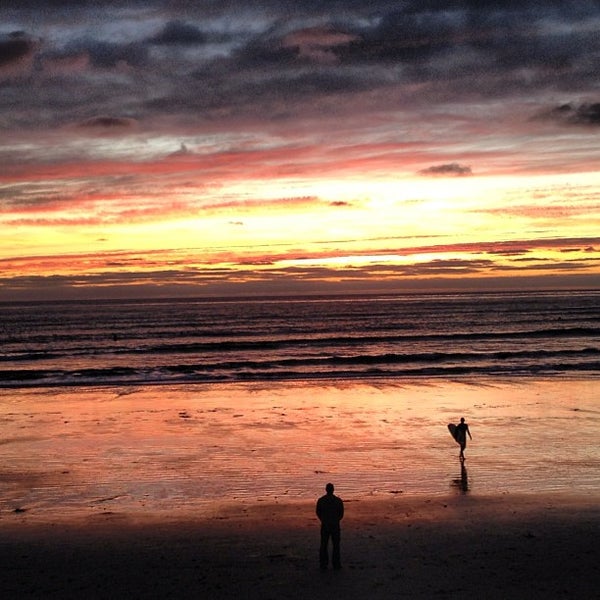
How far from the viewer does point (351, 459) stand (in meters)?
20.4

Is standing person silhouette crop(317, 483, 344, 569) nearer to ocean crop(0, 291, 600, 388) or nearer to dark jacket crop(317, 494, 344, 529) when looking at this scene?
dark jacket crop(317, 494, 344, 529)

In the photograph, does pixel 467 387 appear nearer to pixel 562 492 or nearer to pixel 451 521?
pixel 562 492

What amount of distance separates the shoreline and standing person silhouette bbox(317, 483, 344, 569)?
0.26 metres

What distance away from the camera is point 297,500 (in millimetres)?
16516

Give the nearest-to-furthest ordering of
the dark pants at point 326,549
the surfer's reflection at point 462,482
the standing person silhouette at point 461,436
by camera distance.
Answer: the dark pants at point 326,549, the surfer's reflection at point 462,482, the standing person silhouette at point 461,436

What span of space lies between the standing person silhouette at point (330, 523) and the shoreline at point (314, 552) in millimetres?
259

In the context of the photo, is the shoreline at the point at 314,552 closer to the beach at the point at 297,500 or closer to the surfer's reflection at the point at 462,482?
the beach at the point at 297,500

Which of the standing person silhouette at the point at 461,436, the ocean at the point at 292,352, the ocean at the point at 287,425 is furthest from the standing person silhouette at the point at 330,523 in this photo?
the ocean at the point at 292,352

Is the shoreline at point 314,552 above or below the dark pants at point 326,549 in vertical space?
below

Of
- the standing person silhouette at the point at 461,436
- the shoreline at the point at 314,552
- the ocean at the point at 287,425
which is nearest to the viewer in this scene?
the shoreline at the point at 314,552

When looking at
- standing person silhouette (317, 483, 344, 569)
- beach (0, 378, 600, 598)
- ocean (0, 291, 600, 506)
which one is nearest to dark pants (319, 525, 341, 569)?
standing person silhouette (317, 483, 344, 569)

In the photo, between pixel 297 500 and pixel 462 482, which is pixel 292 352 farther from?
pixel 297 500

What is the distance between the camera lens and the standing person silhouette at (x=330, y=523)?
39.1 ft

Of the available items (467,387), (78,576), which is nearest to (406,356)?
(467,387)
